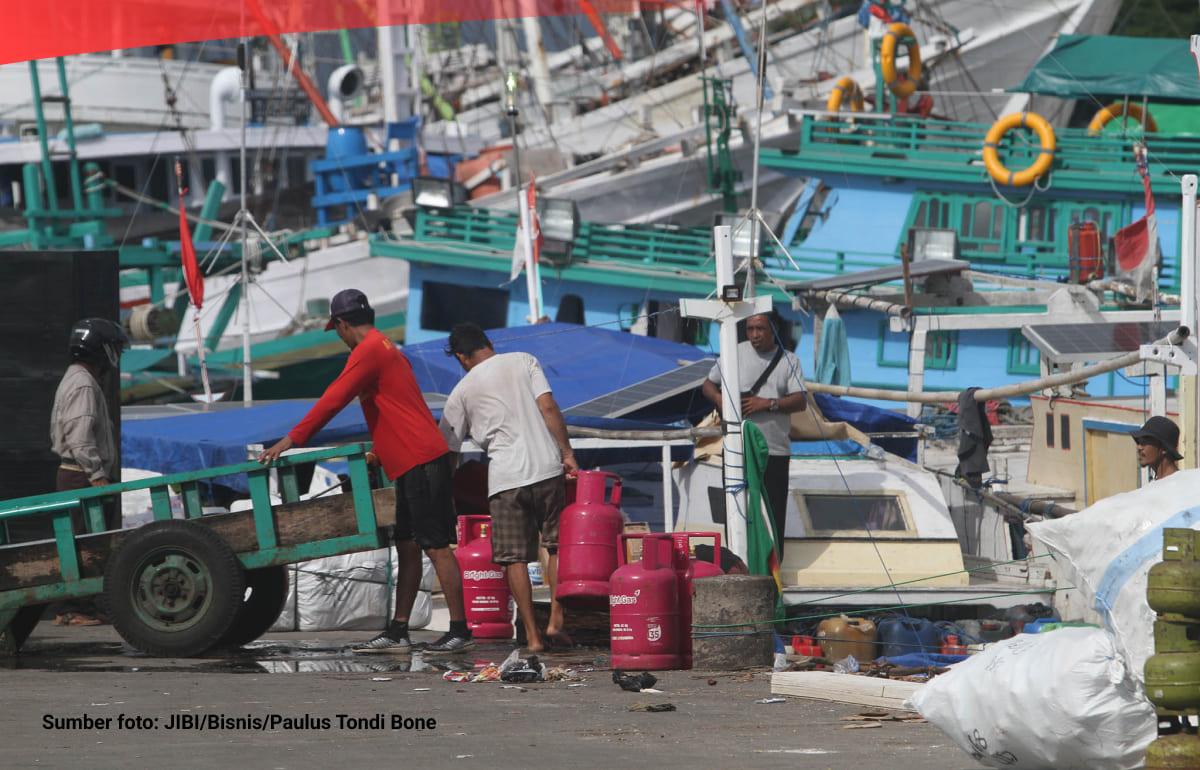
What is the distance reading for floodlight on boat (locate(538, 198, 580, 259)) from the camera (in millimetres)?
27797

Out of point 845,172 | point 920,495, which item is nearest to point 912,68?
point 845,172

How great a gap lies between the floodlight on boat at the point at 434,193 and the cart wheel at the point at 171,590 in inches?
817

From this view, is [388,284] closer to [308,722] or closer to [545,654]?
[545,654]

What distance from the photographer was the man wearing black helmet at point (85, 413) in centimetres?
991

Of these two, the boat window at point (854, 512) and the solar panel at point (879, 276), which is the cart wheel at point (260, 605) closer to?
the boat window at point (854, 512)

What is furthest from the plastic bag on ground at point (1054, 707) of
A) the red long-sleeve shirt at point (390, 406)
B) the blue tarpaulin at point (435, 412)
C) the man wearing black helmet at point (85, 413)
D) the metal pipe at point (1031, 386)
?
the blue tarpaulin at point (435, 412)

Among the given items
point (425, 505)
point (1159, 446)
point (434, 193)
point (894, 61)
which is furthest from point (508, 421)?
point (894, 61)

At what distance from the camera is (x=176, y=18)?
10.2 meters

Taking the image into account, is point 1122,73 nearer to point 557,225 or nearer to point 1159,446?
point 557,225

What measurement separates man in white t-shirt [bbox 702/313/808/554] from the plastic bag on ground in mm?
4880

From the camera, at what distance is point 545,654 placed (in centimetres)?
923

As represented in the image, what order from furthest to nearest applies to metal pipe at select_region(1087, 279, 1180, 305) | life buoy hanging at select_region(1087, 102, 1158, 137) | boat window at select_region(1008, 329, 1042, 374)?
life buoy hanging at select_region(1087, 102, 1158, 137), boat window at select_region(1008, 329, 1042, 374), metal pipe at select_region(1087, 279, 1180, 305)

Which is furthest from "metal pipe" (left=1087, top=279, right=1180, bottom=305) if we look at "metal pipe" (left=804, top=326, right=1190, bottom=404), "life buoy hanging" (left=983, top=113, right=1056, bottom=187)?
"metal pipe" (left=804, top=326, right=1190, bottom=404)

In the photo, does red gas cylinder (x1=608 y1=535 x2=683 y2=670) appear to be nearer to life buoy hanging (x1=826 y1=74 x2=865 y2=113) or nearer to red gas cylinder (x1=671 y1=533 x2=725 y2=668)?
red gas cylinder (x1=671 y1=533 x2=725 y2=668)
